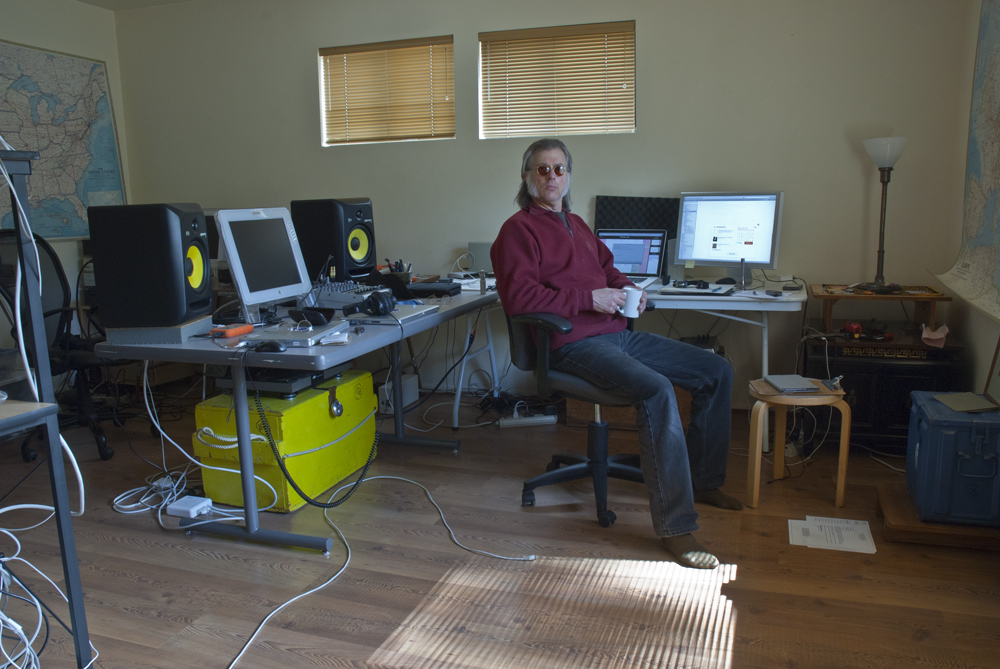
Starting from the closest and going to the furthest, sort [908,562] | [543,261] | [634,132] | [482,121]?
[908,562], [543,261], [634,132], [482,121]

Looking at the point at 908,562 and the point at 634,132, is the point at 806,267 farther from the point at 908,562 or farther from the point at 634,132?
the point at 908,562

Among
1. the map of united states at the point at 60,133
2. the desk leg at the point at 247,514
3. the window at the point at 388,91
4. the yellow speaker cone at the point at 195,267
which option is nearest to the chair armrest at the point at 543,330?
the desk leg at the point at 247,514

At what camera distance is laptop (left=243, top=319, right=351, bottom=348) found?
2152 mm

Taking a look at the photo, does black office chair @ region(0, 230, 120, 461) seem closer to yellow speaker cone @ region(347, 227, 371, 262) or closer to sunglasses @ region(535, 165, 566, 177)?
yellow speaker cone @ region(347, 227, 371, 262)

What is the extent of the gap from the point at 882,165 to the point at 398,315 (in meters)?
2.26

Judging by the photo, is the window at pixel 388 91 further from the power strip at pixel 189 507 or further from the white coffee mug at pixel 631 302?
the power strip at pixel 189 507

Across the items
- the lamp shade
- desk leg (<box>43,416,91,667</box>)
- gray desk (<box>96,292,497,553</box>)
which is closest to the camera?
desk leg (<box>43,416,91,667</box>)

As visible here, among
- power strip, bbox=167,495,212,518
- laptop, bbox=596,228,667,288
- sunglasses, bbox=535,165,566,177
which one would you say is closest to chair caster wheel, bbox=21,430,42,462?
power strip, bbox=167,495,212,518

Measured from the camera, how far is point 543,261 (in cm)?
259

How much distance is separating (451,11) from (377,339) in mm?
2413

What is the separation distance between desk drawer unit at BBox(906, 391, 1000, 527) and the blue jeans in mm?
611

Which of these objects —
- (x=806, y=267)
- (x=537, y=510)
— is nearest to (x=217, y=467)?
(x=537, y=510)

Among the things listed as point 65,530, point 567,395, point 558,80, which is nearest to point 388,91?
point 558,80

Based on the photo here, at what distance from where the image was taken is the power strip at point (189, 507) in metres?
2.54
